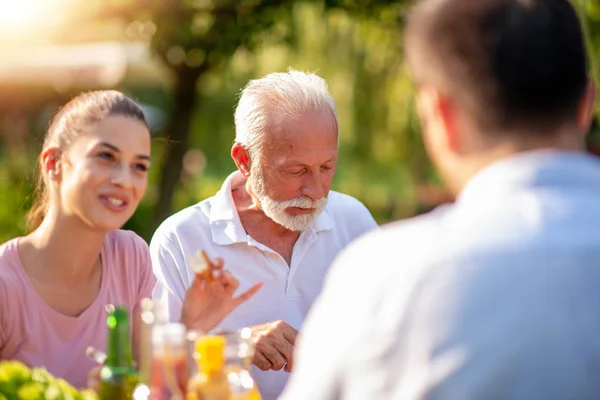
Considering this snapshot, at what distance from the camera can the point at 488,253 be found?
113 cm

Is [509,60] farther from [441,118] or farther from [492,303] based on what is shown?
[492,303]

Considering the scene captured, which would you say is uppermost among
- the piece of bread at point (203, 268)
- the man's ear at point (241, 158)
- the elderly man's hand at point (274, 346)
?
the man's ear at point (241, 158)

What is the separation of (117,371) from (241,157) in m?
1.35

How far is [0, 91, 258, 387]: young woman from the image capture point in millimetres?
2299

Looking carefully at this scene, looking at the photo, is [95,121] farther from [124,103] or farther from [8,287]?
[8,287]

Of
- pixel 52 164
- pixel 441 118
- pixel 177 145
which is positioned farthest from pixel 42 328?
pixel 177 145

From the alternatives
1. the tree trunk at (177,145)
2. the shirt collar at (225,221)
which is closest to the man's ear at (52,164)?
the shirt collar at (225,221)

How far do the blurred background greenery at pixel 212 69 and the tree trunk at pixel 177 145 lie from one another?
11mm

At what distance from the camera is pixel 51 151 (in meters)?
2.40

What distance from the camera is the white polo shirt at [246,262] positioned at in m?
2.81

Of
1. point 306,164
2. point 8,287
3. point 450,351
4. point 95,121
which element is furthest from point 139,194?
point 450,351

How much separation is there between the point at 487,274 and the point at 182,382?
0.75m

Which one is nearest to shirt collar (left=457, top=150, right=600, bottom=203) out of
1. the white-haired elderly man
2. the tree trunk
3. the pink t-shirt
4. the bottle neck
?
the bottle neck

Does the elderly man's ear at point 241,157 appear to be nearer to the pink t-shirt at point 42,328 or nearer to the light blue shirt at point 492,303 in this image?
the pink t-shirt at point 42,328
